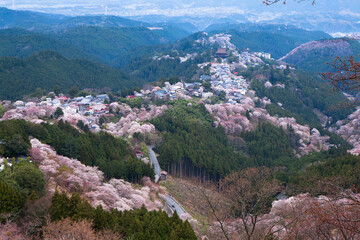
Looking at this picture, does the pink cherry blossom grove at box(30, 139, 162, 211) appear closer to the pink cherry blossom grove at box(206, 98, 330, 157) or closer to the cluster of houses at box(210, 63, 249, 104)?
the pink cherry blossom grove at box(206, 98, 330, 157)

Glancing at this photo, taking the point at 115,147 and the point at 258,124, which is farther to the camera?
the point at 258,124

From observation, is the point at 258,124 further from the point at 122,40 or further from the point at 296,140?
the point at 122,40

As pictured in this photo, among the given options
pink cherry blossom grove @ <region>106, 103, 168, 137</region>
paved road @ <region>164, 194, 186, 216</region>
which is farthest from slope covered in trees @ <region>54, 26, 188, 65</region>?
paved road @ <region>164, 194, 186, 216</region>

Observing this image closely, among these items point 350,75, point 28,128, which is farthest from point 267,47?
point 350,75

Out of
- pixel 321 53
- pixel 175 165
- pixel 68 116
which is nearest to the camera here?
pixel 175 165

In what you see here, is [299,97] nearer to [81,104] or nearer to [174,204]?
[81,104]

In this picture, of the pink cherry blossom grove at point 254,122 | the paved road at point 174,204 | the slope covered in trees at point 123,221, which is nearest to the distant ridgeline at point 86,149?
the paved road at point 174,204
